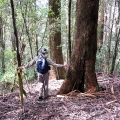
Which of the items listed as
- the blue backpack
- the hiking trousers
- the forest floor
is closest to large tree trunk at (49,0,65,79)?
the hiking trousers

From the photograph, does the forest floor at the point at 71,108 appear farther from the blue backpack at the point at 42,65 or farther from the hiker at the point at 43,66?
the blue backpack at the point at 42,65

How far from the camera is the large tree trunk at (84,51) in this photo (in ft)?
17.5

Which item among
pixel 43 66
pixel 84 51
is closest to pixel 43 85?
pixel 43 66

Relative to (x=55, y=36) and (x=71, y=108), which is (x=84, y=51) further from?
(x=55, y=36)

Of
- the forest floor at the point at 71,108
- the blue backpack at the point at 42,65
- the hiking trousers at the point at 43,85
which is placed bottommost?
the forest floor at the point at 71,108

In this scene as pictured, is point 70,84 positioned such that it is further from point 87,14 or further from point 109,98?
point 87,14

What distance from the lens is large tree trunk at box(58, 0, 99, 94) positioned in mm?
5320

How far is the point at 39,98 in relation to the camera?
5715 mm

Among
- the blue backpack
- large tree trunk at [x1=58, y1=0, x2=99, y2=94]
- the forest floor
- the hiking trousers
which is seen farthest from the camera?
the hiking trousers

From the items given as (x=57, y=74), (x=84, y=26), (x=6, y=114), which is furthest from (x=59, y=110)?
(x=57, y=74)

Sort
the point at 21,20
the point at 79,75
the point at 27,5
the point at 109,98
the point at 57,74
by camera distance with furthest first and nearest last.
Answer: the point at 57,74, the point at 21,20, the point at 27,5, the point at 79,75, the point at 109,98

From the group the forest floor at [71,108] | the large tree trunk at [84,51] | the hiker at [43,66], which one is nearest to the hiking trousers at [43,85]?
the hiker at [43,66]

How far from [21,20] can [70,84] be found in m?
4.65

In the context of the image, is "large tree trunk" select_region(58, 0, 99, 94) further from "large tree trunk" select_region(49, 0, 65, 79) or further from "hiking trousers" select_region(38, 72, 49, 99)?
"large tree trunk" select_region(49, 0, 65, 79)
